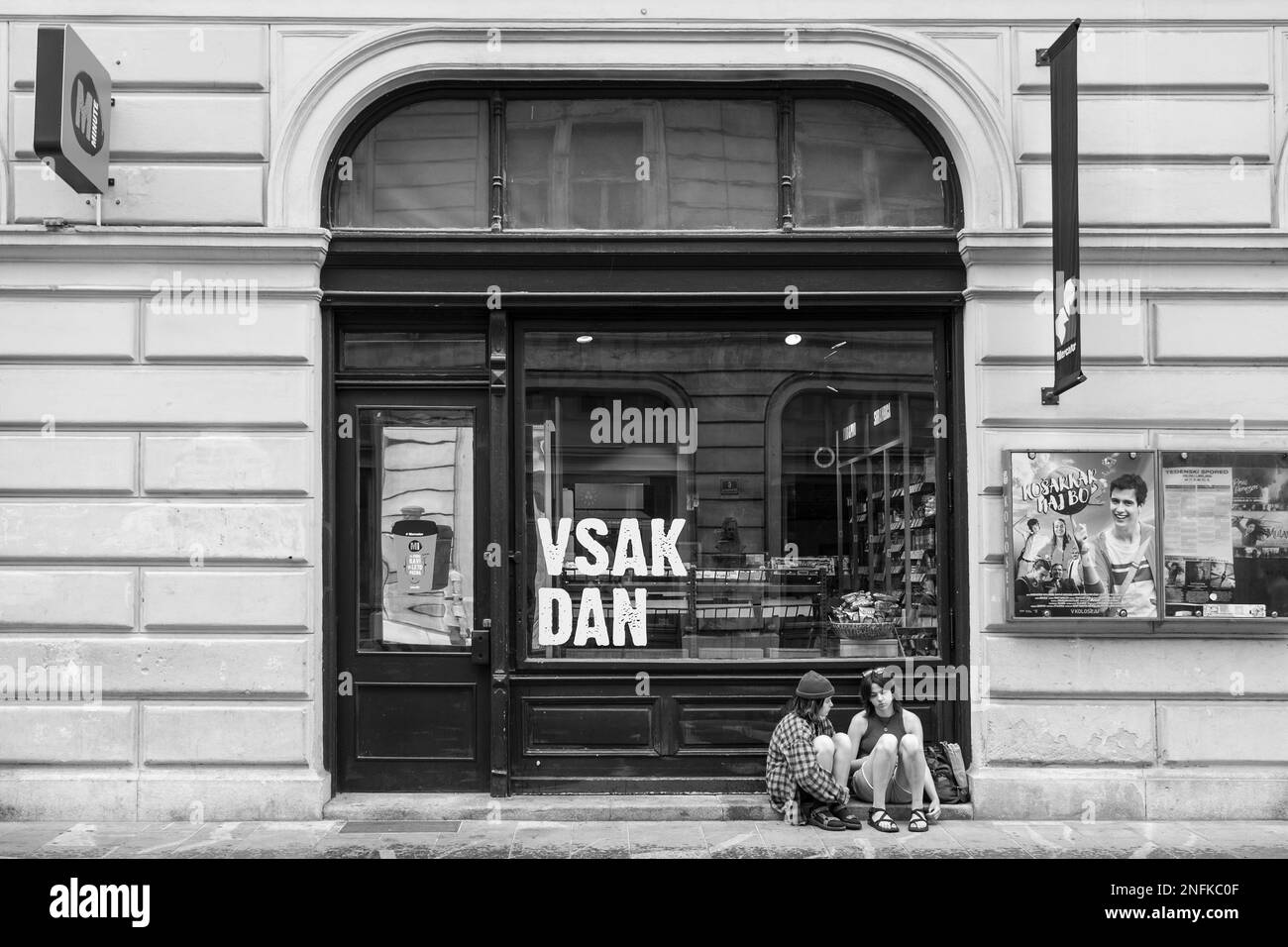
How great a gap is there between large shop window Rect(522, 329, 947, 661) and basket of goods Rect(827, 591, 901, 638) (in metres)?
0.01

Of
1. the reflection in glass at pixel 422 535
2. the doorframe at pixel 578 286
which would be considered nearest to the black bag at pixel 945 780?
the doorframe at pixel 578 286

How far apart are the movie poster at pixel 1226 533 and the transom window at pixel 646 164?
2.58m

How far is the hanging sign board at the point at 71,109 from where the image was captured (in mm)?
7863

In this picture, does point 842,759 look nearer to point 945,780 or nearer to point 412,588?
point 945,780

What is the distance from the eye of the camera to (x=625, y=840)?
8.16 metres

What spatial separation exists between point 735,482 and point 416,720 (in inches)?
116

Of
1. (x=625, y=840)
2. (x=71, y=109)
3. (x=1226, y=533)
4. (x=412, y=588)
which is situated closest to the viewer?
(x=71, y=109)

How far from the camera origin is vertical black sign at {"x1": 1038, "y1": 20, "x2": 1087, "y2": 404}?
8.22 m

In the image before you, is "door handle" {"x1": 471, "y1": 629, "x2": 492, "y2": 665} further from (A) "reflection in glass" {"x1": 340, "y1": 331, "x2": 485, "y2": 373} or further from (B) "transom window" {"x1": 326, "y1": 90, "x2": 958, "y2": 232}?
(B) "transom window" {"x1": 326, "y1": 90, "x2": 958, "y2": 232}

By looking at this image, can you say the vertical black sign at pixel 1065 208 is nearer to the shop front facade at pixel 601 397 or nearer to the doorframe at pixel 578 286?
the shop front facade at pixel 601 397

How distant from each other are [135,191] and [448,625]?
3831mm

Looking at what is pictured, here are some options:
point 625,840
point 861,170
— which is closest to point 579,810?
point 625,840

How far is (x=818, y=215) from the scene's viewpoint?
9219mm

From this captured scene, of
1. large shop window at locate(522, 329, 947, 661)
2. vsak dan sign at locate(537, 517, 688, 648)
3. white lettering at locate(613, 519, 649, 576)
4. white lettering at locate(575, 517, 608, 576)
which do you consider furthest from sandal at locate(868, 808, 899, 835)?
white lettering at locate(575, 517, 608, 576)
